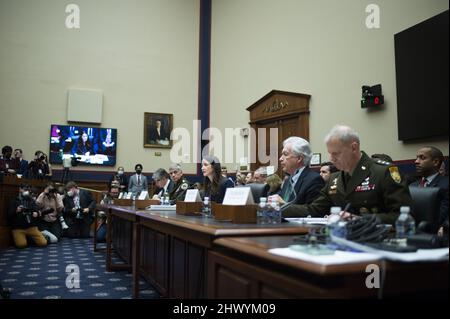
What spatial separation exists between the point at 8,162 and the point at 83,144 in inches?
76.4

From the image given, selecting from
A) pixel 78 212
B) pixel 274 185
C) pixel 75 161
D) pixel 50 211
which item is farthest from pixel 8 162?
pixel 274 185

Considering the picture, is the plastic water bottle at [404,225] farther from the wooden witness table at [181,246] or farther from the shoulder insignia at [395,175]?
the shoulder insignia at [395,175]

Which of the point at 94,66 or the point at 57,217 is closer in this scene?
the point at 57,217

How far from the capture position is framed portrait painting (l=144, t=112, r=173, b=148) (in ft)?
34.6

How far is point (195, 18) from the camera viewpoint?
36.5ft

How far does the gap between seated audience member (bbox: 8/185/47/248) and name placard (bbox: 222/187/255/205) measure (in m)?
5.05

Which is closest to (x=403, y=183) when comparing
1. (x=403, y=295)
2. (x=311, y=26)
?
→ (x=403, y=295)

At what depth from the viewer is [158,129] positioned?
10664 mm

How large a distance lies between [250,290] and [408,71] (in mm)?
4691

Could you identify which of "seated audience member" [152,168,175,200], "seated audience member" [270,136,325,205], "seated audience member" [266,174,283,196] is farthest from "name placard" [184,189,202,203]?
"seated audience member" [152,168,175,200]

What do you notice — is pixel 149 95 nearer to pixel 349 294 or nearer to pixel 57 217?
pixel 57 217

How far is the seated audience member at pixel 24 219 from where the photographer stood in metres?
6.24

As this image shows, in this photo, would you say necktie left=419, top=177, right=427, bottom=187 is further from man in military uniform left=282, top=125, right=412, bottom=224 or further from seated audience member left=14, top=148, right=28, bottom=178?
seated audience member left=14, top=148, right=28, bottom=178

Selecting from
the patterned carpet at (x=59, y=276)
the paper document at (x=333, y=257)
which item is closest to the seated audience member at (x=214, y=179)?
the patterned carpet at (x=59, y=276)
